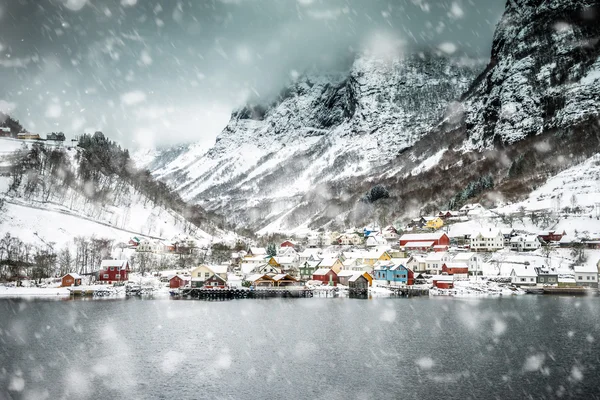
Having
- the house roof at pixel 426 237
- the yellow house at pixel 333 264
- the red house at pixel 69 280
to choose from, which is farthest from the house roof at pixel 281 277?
the house roof at pixel 426 237

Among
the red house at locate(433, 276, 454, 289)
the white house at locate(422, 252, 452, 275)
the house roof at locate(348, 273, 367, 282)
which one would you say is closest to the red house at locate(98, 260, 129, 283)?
the house roof at locate(348, 273, 367, 282)

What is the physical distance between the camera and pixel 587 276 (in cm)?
9200

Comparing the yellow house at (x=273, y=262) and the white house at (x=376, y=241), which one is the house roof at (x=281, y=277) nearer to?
the yellow house at (x=273, y=262)

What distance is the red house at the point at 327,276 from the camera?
108 metres

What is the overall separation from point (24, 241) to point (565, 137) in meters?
194

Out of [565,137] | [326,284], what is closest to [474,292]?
[326,284]

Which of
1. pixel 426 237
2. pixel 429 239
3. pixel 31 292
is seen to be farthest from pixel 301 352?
pixel 426 237

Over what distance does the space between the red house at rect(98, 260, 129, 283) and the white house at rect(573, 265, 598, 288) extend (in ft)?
290

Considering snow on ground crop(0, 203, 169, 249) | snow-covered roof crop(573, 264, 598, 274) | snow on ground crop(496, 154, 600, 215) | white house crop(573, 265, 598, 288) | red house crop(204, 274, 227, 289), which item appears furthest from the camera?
snow on ground crop(496, 154, 600, 215)

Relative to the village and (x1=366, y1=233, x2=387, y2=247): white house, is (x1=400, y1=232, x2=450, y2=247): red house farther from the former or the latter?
(x1=366, y1=233, x2=387, y2=247): white house

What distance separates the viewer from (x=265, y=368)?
126 feet

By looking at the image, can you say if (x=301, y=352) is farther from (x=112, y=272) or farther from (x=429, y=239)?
(x=429, y=239)

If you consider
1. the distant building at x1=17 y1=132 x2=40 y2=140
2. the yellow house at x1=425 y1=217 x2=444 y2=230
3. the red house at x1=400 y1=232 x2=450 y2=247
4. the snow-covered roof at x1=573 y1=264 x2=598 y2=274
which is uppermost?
the distant building at x1=17 y1=132 x2=40 y2=140

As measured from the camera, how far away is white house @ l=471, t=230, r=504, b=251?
121375 mm
